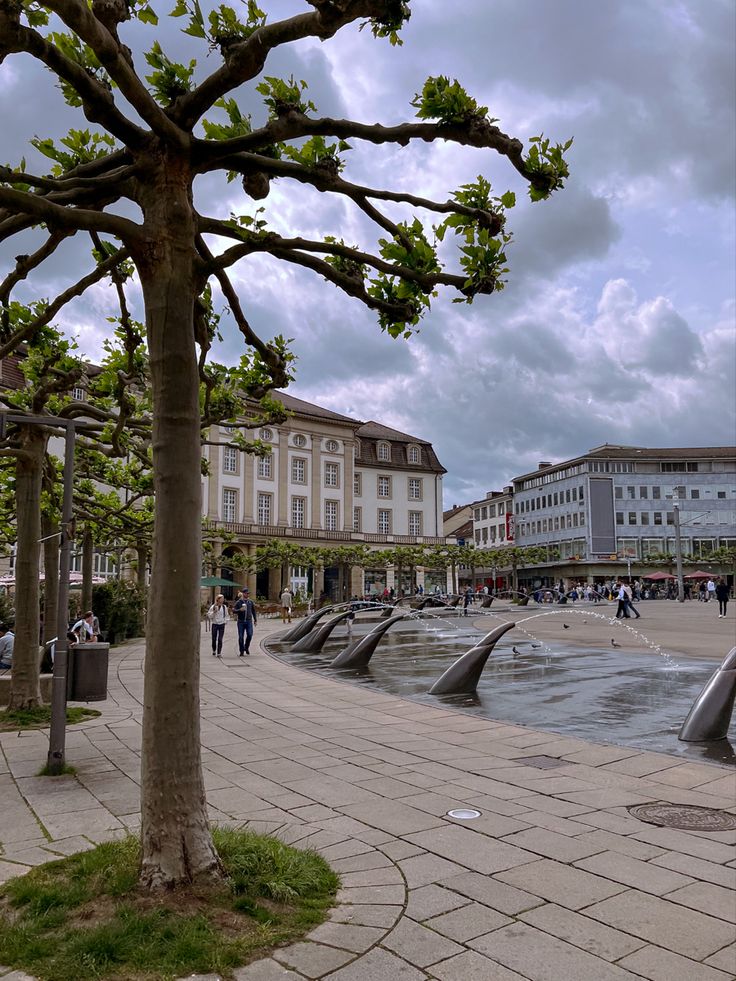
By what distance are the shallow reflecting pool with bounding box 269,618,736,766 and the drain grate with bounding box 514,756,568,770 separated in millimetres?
1207

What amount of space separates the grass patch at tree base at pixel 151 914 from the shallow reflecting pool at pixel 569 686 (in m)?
5.29

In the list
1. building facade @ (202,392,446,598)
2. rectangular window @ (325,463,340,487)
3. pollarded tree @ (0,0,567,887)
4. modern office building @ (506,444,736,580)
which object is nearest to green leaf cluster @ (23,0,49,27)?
pollarded tree @ (0,0,567,887)

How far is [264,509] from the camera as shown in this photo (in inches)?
2908

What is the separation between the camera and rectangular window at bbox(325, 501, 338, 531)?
79.4 m

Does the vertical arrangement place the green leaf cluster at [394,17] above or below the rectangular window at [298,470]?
below

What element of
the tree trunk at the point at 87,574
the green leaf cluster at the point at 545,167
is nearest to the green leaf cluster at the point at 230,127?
the green leaf cluster at the point at 545,167

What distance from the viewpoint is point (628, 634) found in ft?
85.4

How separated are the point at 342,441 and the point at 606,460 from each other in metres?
31.3

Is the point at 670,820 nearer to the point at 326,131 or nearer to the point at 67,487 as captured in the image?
the point at 326,131

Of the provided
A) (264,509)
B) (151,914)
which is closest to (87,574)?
(151,914)

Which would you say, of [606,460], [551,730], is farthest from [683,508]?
[551,730]

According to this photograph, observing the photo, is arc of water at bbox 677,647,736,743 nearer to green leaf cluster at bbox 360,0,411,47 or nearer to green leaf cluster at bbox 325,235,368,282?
green leaf cluster at bbox 325,235,368,282

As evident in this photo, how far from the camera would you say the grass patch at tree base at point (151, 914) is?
3.43 meters

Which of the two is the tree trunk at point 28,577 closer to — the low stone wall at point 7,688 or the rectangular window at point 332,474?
the low stone wall at point 7,688
